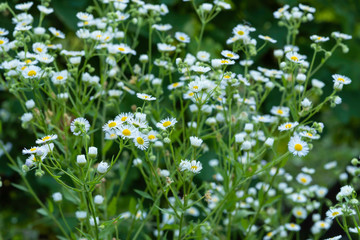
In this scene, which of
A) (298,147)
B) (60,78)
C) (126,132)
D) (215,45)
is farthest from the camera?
(215,45)

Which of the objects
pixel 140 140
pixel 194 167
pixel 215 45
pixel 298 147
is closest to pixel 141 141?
pixel 140 140

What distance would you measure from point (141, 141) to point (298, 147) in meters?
0.31

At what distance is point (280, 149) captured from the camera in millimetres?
2674

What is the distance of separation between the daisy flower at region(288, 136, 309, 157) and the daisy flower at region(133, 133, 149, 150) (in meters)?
0.27

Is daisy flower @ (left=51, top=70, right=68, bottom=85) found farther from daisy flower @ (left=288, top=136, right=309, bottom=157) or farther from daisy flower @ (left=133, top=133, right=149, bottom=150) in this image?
daisy flower @ (left=288, top=136, right=309, bottom=157)

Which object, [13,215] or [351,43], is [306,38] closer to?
[351,43]

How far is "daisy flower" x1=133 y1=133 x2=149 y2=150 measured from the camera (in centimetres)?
80

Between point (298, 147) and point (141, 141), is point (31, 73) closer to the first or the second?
point (141, 141)

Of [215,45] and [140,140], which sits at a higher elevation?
[140,140]

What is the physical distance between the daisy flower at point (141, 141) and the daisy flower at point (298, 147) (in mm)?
272

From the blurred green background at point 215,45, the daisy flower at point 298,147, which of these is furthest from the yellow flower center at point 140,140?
the blurred green background at point 215,45

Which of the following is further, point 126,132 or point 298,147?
point 298,147

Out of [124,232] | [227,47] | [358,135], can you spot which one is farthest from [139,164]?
[358,135]

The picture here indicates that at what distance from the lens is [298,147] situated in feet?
2.97
